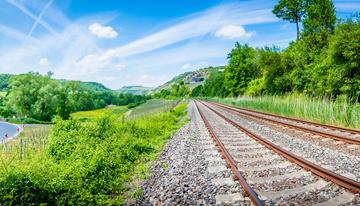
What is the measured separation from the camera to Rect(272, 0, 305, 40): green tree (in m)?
40.8

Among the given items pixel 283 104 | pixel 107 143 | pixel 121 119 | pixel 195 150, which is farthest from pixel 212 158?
pixel 283 104

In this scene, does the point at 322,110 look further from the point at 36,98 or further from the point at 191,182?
the point at 36,98

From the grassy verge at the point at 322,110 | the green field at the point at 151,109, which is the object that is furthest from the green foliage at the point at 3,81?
the grassy verge at the point at 322,110

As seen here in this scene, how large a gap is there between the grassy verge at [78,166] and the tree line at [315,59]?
12.8 m

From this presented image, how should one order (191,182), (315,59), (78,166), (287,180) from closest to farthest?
1. (287,180)
2. (191,182)
3. (78,166)
4. (315,59)

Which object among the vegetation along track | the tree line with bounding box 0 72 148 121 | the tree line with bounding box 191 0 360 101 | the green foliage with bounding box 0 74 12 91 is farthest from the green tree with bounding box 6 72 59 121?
the vegetation along track

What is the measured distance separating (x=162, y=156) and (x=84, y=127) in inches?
144

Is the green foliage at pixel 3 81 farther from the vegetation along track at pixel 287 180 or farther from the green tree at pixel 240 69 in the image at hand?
the vegetation along track at pixel 287 180

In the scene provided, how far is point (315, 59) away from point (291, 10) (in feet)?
62.8

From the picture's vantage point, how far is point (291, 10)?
41.8 metres

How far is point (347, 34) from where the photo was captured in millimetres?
18656

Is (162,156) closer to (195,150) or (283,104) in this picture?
(195,150)

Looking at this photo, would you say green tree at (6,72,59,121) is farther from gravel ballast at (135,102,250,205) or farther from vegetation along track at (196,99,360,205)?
vegetation along track at (196,99,360,205)

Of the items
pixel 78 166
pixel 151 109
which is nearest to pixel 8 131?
pixel 151 109
